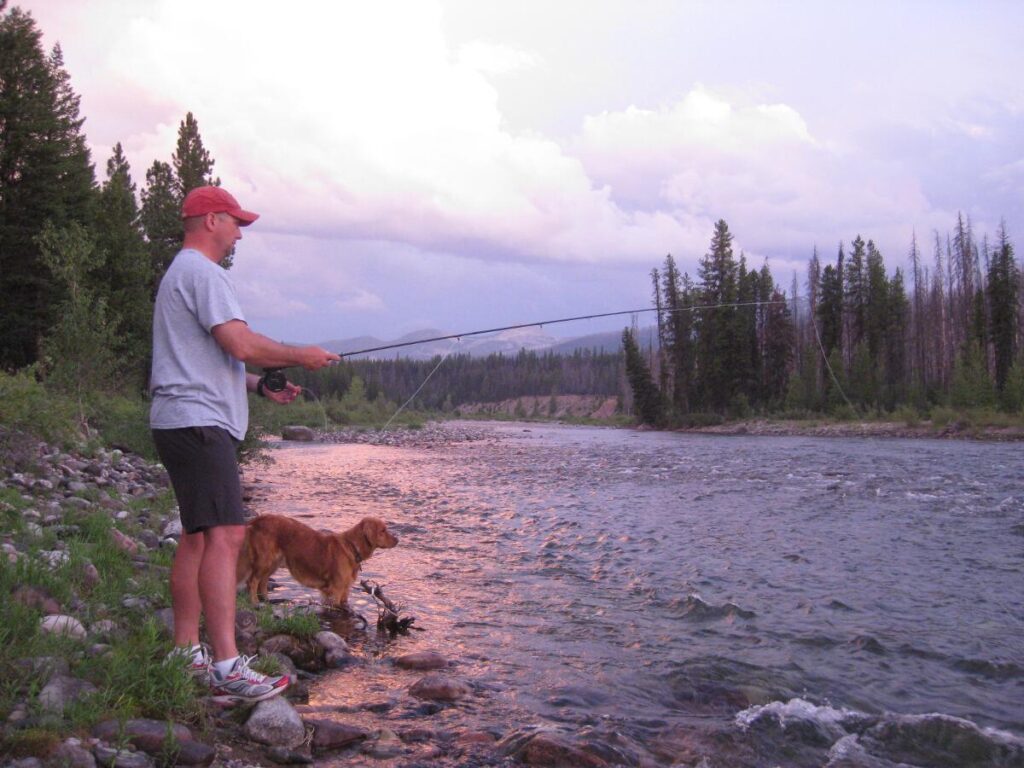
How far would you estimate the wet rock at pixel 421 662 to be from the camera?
5.66 meters

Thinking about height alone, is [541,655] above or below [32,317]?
below

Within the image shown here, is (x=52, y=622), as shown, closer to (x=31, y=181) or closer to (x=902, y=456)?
(x=902, y=456)

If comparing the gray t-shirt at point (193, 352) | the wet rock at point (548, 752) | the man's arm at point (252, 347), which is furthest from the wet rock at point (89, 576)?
the wet rock at point (548, 752)

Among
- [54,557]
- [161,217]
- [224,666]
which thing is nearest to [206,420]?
[224,666]

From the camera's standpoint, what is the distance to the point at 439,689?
5.08 metres

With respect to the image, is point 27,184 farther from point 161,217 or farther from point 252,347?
point 252,347

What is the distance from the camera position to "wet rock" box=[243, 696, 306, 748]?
3.93 metres

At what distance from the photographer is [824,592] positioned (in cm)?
820

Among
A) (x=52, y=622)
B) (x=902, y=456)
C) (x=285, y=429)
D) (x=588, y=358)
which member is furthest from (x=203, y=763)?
(x=588, y=358)

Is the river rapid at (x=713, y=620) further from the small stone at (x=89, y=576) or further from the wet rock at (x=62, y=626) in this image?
the small stone at (x=89, y=576)

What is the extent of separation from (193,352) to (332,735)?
2076 millimetres

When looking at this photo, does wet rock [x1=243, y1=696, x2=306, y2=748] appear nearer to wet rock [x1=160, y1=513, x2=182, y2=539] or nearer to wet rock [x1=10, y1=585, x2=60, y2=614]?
wet rock [x1=10, y1=585, x2=60, y2=614]

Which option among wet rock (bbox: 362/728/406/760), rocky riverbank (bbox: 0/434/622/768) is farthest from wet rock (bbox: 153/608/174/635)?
wet rock (bbox: 362/728/406/760)

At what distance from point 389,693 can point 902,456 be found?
25.2 m
